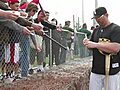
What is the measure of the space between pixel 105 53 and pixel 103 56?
0.08 m

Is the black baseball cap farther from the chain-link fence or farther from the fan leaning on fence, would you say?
the chain-link fence

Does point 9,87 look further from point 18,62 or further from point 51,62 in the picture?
point 51,62

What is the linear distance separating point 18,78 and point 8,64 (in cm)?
48

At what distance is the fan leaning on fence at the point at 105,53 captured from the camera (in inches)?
200

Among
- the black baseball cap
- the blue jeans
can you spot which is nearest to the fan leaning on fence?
the black baseball cap

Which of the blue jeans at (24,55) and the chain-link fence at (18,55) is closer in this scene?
the chain-link fence at (18,55)

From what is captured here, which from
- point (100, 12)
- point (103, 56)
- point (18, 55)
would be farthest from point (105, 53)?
point (18, 55)

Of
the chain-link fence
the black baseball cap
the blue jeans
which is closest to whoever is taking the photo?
the black baseball cap

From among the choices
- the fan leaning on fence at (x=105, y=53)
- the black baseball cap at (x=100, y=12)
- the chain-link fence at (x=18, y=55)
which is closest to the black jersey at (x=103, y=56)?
the fan leaning on fence at (x=105, y=53)

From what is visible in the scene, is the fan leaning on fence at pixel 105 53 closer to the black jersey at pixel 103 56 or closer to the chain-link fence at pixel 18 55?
the black jersey at pixel 103 56

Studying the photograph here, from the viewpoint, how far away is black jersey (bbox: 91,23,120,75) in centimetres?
511

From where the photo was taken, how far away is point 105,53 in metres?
5.22

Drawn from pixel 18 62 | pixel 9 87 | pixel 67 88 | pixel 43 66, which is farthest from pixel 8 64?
pixel 43 66

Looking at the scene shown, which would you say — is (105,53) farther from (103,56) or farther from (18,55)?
(18,55)
